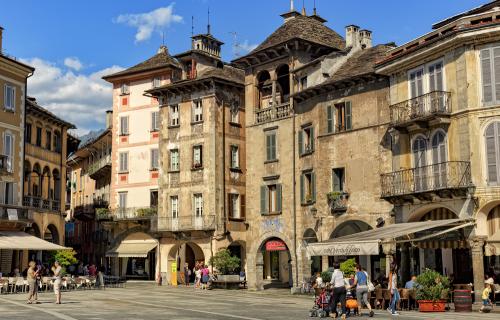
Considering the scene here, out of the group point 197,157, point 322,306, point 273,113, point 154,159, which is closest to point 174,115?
point 197,157

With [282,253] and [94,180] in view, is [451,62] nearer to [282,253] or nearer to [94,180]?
[282,253]

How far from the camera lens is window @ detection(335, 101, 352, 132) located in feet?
119

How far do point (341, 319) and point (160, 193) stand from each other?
29.1 meters

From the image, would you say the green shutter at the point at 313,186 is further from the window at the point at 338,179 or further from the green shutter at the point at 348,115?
the green shutter at the point at 348,115

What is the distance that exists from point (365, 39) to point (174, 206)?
17.5 meters

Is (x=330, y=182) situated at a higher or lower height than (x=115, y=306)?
higher

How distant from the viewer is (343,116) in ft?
121

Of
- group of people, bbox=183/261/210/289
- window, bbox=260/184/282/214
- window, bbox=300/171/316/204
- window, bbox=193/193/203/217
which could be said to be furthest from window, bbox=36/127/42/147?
window, bbox=300/171/316/204

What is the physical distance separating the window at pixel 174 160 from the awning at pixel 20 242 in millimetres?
10733

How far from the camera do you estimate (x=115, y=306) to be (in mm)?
26453

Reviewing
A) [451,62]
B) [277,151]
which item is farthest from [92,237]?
[451,62]

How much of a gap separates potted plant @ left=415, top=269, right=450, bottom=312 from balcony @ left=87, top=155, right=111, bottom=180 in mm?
37329

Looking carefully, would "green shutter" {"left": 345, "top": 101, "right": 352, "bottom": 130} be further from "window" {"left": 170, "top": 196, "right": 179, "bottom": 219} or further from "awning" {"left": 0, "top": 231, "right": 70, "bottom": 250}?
"awning" {"left": 0, "top": 231, "right": 70, "bottom": 250}

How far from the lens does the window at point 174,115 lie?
4936 cm
